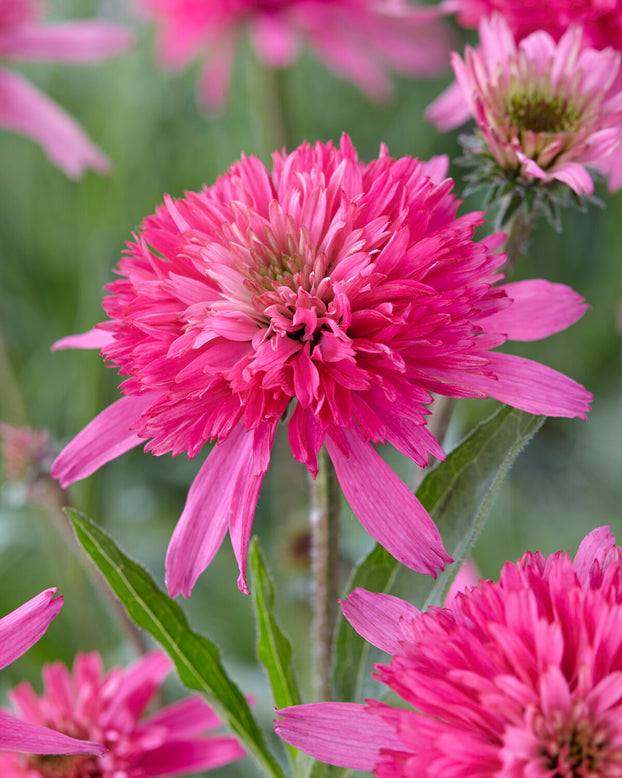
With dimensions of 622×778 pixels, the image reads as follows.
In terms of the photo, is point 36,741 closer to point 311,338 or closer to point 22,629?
point 22,629

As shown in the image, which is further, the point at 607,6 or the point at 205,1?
the point at 205,1

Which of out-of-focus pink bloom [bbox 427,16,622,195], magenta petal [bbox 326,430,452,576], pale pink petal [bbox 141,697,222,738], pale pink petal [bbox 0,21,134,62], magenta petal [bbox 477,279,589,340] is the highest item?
pale pink petal [bbox 0,21,134,62]

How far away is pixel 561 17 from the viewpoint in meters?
0.39

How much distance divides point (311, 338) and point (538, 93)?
0.53 ft

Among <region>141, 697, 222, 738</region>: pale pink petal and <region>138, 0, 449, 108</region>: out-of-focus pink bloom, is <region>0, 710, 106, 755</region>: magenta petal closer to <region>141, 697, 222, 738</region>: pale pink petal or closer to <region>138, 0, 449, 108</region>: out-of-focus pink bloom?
<region>141, 697, 222, 738</region>: pale pink petal

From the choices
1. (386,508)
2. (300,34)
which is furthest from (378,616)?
(300,34)

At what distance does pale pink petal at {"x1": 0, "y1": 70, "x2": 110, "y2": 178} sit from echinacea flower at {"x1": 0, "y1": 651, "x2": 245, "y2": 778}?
12.5 inches

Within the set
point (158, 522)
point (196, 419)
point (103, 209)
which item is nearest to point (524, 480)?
point (158, 522)

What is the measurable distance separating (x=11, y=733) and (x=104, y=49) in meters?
0.48

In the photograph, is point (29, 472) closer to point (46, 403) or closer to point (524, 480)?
point (46, 403)

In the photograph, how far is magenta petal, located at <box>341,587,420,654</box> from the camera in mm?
275

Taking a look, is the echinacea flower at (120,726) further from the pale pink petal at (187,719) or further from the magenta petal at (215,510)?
the magenta petal at (215,510)

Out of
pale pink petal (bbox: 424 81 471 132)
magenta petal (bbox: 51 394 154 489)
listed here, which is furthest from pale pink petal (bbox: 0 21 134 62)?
magenta petal (bbox: 51 394 154 489)

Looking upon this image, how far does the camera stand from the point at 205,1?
28.1 inches
